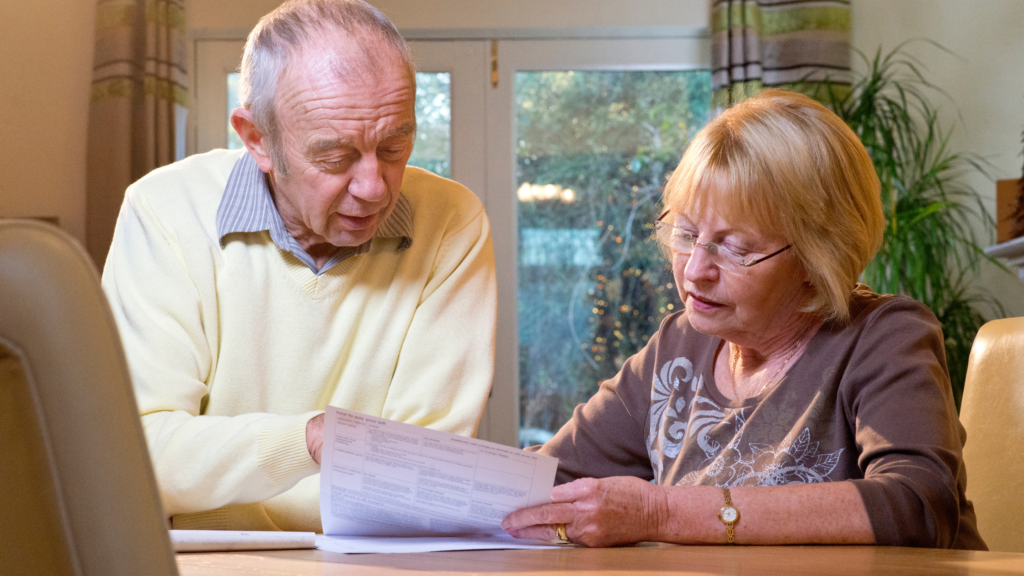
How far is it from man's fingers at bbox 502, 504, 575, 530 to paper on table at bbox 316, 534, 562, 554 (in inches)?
0.9

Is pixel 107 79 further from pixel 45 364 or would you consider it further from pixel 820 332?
pixel 45 364

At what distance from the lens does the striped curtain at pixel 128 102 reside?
345 cm

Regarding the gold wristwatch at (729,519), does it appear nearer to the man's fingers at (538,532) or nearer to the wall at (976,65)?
the man's fingers at (538,532)

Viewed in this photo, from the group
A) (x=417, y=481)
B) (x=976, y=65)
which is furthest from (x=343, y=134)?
(x=976, y=65)

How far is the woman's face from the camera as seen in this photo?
1235mm

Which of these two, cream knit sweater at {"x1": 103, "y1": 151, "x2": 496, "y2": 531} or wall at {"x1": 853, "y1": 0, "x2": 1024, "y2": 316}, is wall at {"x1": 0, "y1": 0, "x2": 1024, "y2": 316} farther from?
cream knit sweater at {"x1": 103, "y1": 151, "x2": 496, "y2": 531}

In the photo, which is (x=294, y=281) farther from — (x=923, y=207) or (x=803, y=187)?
(x=923, y=207)

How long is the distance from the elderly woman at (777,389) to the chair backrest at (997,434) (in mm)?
86

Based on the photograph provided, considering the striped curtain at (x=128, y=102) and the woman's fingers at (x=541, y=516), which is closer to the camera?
the woman's fingers at (x=541, y=516)

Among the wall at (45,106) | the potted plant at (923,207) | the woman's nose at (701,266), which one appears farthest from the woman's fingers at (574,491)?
the wall at (45,106)

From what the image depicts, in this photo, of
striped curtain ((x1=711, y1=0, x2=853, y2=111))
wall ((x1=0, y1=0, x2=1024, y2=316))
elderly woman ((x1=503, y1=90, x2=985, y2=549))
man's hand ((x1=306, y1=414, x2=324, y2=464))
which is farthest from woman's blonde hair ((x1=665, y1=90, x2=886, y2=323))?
wall ((x1=0, y1=0, x2=1024, y2=316))

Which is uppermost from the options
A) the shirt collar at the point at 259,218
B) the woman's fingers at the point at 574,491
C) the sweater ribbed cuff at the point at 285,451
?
the shirt collar at the point at 259,218

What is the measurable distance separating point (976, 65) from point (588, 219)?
1.71m

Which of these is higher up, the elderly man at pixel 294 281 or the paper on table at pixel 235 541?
the elderly man at pixel 294 281
